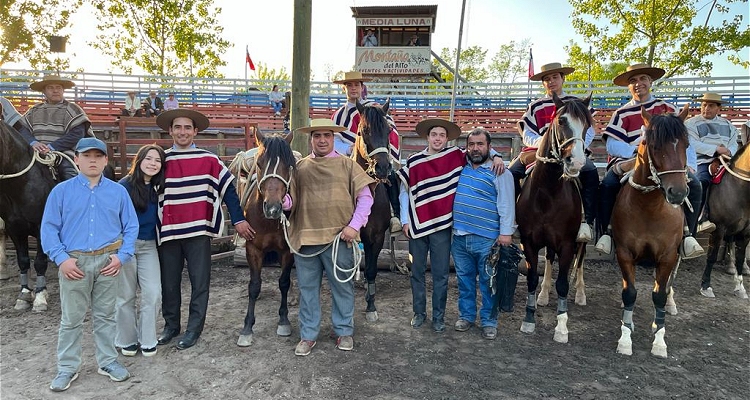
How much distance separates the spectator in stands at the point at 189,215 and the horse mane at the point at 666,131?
3.73 metres

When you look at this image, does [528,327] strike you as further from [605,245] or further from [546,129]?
[546,129]

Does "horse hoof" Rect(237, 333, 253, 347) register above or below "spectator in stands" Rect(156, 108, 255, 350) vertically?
below

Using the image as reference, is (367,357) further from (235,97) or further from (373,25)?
(373,25)

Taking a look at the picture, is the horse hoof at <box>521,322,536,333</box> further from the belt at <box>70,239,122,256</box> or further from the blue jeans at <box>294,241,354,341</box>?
the belt at <box>70,239,122,256</box>

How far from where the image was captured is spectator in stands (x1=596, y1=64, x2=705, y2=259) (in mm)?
4688

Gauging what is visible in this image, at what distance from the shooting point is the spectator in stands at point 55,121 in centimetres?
584

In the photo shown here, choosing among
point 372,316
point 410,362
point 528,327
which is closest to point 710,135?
point 528,327

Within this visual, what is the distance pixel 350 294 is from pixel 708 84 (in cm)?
2434

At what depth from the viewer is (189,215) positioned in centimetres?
407

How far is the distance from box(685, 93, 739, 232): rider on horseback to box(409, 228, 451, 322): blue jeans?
4.54 meters

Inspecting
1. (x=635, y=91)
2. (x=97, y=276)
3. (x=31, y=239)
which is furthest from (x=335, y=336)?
(x=31, y=239)

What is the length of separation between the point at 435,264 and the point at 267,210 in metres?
1.94

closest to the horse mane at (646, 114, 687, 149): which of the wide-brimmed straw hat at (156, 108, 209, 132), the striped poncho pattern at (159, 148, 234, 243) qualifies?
the striped poncho pattern at (159, 148, 234, 243)

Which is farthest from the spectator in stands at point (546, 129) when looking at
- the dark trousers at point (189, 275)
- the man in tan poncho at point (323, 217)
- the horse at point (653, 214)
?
the dark trousers at point (189, 275)
